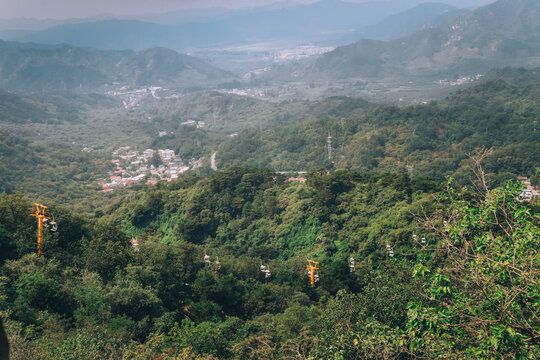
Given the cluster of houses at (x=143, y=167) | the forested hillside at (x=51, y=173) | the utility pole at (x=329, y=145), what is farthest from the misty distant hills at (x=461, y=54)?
the forested hillside at (x=51, y=173)

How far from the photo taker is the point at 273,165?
6594 cm

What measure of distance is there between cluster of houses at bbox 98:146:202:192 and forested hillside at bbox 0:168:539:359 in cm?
2662

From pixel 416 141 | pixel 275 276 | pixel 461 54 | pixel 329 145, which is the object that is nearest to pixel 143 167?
pixel 329 145

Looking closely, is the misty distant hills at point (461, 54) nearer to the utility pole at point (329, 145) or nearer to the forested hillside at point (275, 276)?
the utility pole at point (329, 145)

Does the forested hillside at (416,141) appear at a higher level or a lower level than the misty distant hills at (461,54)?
lower

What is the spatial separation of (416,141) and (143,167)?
1773 inches

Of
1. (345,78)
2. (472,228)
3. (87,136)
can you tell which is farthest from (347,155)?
(345,78)

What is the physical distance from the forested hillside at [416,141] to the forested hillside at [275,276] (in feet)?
53.4

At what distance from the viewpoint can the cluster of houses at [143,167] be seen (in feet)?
219

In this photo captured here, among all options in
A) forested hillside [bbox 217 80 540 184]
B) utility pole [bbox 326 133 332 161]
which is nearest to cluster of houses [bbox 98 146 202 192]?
forested hillside [bbox 217 80 540 184]

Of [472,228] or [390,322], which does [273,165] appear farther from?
[472,228]

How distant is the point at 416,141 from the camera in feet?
180

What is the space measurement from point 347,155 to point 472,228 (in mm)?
50968

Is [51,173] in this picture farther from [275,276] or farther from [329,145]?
[275,276]
